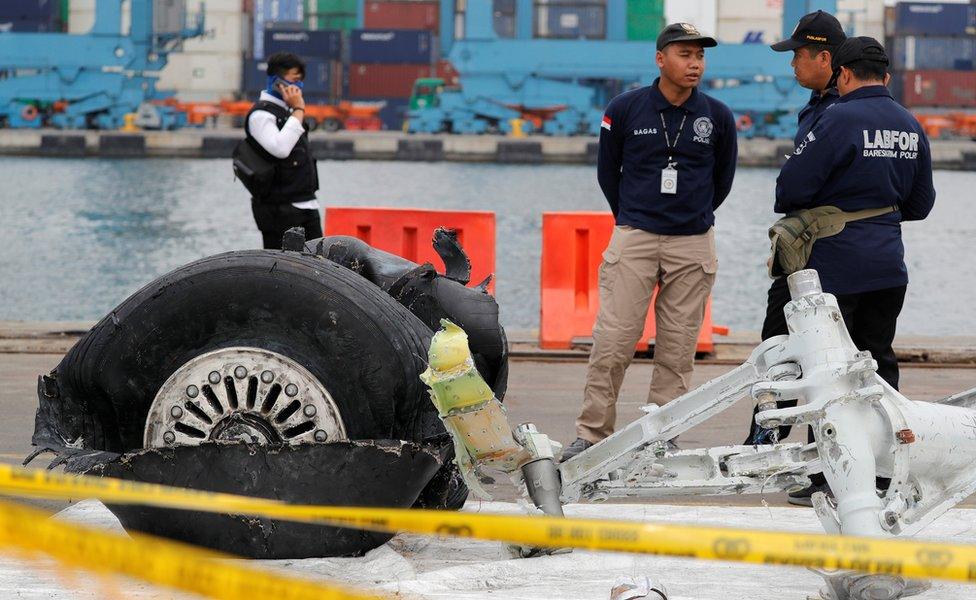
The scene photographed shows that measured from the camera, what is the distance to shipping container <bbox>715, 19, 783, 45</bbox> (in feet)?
284

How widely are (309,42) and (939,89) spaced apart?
136 ft

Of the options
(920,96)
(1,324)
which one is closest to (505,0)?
(920,96)

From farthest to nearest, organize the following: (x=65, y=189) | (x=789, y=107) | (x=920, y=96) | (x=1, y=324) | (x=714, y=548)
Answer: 1. (x=920, y=96)
2. (x=789, y=107)
3. (x=65, y=189)
4. (x=1, y=324)
5. (x=714, y=548)

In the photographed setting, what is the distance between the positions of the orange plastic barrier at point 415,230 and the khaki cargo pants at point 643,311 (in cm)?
363

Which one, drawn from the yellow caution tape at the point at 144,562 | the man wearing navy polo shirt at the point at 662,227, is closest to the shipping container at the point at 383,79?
the man wearing navy polo shirt at the point at 662,227

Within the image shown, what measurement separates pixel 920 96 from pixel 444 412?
312 ft

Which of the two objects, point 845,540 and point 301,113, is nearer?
point 845,540

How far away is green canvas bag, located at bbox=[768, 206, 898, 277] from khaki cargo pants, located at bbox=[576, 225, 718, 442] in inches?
33.1

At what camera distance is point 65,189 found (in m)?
42.8

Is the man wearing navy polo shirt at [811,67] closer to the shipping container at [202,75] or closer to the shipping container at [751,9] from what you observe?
the shipping container at [751,9]

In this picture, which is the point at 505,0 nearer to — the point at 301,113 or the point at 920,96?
the point at 920,96

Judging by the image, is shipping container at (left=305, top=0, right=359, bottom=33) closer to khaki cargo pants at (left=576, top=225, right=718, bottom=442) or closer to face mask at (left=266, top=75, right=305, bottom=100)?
face mask at (left=266, top=75, right=305, bottom=100)

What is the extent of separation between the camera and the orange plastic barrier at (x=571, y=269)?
986cm

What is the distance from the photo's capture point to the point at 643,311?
6293 millimetres
